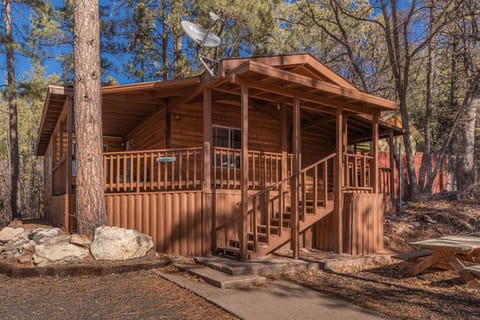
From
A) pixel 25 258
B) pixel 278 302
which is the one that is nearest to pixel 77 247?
pixel 25 258

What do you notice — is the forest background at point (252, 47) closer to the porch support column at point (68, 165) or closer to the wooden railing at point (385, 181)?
the wooden railing at point (385, 181)

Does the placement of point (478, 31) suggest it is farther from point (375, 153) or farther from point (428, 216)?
point (375, 153)

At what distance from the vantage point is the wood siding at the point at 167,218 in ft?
24.0

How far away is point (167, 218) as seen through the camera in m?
7.47

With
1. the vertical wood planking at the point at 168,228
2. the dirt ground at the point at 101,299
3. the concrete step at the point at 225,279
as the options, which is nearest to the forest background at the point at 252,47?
the vertical wood planking at the point at 168,228

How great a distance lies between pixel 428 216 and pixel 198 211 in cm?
687

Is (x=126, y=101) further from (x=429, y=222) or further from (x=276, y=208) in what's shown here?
(x=429, y=222)

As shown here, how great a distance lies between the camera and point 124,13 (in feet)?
54.1

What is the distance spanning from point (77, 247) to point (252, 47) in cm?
1236

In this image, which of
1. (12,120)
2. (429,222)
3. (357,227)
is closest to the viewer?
(357,227)

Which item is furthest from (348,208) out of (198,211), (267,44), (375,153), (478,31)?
(267,44)

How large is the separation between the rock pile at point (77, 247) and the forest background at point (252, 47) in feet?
25.1

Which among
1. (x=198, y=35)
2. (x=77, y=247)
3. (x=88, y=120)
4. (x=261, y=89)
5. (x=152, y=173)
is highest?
(x=198, y=35)

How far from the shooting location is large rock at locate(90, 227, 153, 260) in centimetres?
665
